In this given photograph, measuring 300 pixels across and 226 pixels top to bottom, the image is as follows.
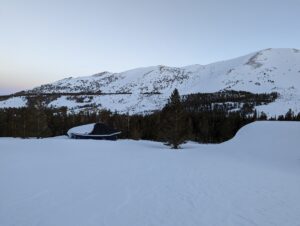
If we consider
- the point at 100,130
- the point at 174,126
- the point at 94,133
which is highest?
the point at 174,126

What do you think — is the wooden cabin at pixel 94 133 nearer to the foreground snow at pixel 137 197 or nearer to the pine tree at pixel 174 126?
the pine tree at pixel 174 126

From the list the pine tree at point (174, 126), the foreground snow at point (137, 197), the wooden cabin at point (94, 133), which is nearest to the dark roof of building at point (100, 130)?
the wooden cabin at point (94, 133)

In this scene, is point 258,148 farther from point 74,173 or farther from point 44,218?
point 44,218

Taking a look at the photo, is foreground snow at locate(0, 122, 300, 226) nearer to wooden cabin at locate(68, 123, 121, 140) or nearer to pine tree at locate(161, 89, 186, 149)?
pine tree at locate(161, 89, 186, 149)

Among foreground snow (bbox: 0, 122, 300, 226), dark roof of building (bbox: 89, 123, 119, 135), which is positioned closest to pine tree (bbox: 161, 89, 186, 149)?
dark roof of building (bbox: 89, 123, 119, 135)

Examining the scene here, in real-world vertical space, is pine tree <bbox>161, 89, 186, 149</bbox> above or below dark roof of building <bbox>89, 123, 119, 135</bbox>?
above

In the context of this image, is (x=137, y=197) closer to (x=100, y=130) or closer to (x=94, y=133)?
(x=94, y=133)

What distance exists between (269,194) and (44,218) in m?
9.73

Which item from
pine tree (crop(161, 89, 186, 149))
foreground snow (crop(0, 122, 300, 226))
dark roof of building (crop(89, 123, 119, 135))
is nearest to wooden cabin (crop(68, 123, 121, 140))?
dark roof of building (crop(89, 123, 119, 135))

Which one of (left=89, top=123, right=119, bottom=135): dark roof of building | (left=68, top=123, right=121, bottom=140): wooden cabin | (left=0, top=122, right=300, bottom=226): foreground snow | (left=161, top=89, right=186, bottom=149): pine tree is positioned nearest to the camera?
(left=0, top=122, right=300, bottom=226): foreground snow

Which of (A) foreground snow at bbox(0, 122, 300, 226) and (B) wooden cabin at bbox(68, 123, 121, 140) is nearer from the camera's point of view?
(A) foreground snow at bbox(0, 122, 300, 226)

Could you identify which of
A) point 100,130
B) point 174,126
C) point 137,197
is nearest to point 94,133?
point 100,130

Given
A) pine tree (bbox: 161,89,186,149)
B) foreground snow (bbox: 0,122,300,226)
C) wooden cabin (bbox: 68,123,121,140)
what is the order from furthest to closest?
wooden cabin (bbox: 68,123,121,140)
pine tree (bbox: 161,89,186,149)
foreground snow (bbox: 0,122,300,226)

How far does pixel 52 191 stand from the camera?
12.3m
